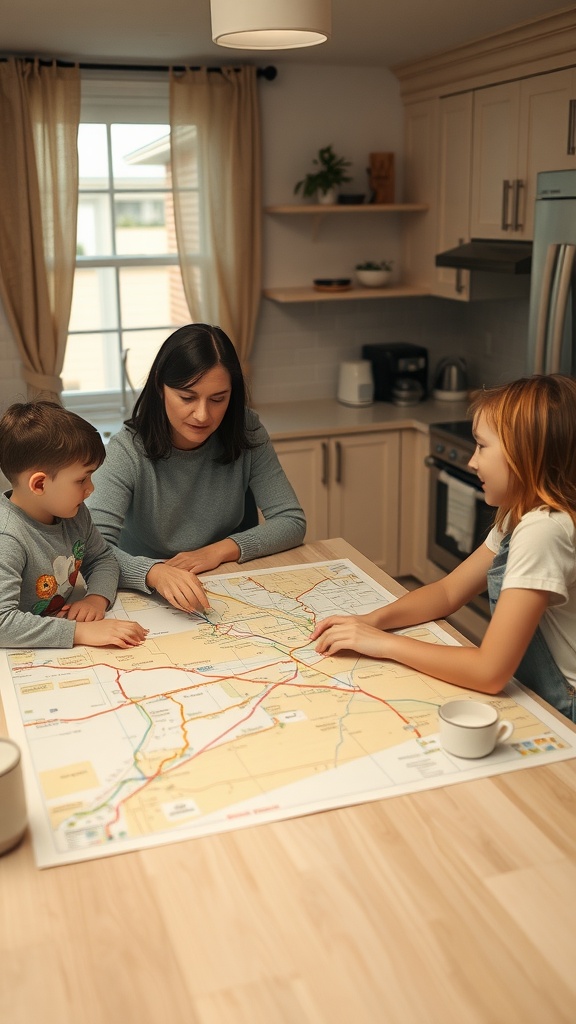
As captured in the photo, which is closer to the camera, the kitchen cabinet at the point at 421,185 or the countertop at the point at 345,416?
the countertop at the point at 345,416

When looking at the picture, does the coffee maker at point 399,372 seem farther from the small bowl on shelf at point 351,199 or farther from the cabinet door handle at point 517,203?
the cabinet door handle at point 517,203

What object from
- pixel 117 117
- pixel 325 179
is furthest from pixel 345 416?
pixel 117 117

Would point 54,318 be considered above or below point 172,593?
above

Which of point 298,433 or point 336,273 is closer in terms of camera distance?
point 298,433

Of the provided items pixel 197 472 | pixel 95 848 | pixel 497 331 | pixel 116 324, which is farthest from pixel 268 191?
pixel 95 848

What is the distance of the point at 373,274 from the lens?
4.29 metres

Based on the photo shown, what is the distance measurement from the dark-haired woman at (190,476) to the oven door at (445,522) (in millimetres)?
1376

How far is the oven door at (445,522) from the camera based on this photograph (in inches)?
Answer: 143

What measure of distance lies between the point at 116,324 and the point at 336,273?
1049 millimetres

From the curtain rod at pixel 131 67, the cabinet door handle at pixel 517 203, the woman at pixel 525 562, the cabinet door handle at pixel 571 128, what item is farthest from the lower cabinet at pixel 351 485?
the woman at pixel 525 562

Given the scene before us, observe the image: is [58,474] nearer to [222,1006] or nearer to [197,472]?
[197,472]

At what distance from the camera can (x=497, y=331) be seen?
438cm

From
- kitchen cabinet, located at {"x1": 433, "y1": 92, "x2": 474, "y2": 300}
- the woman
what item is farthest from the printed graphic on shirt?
kitchen cabinet, located at {"x1": 433, "y1": 92, "x2": 474, "y2": 300}

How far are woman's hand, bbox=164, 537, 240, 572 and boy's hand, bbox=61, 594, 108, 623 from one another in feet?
0.78
